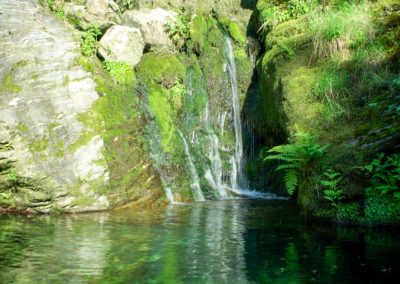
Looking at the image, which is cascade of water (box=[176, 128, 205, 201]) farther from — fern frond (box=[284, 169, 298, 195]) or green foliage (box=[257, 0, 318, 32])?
green foliage (box=[257, 0, 318, 32])

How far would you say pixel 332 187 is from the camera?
18.4 feet

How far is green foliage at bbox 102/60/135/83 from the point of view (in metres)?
9.34

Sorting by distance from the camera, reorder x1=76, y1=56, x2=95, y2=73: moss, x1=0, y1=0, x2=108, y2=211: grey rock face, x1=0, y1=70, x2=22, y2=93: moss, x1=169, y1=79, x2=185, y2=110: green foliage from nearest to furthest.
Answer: x1=0, y1=0, x2=108, y2=211: grey rock face
x1=0, y1=70, x2=22, y2=93: moss
x1=76, y1=56, x2=95, y2=73: moss
x1=169, y1=79, x2=185, y2=110: green foliage

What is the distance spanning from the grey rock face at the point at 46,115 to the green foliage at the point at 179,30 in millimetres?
3477

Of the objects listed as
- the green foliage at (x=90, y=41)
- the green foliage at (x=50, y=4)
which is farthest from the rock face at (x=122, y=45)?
the green foliage at (x=50, y=4)

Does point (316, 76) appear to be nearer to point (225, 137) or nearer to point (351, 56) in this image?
point (351, 56)

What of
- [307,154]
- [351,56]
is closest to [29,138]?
[307,154]

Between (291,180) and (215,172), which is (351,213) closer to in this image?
(291,180)

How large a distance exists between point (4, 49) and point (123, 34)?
10.5 ft

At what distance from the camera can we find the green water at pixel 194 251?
3.53 meters

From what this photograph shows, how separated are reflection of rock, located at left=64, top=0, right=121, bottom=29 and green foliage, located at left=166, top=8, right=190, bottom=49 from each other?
75.8 inches

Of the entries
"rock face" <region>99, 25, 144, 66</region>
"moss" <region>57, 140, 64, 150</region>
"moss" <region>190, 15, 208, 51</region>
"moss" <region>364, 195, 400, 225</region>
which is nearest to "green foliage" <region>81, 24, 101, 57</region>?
"rock face" <region>99, 25, 144, 66</region>

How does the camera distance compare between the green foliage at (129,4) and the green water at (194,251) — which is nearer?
the green water at (194,251)

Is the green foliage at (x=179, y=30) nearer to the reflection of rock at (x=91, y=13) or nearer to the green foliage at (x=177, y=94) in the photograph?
the green foliage at (x=177, y=94)
